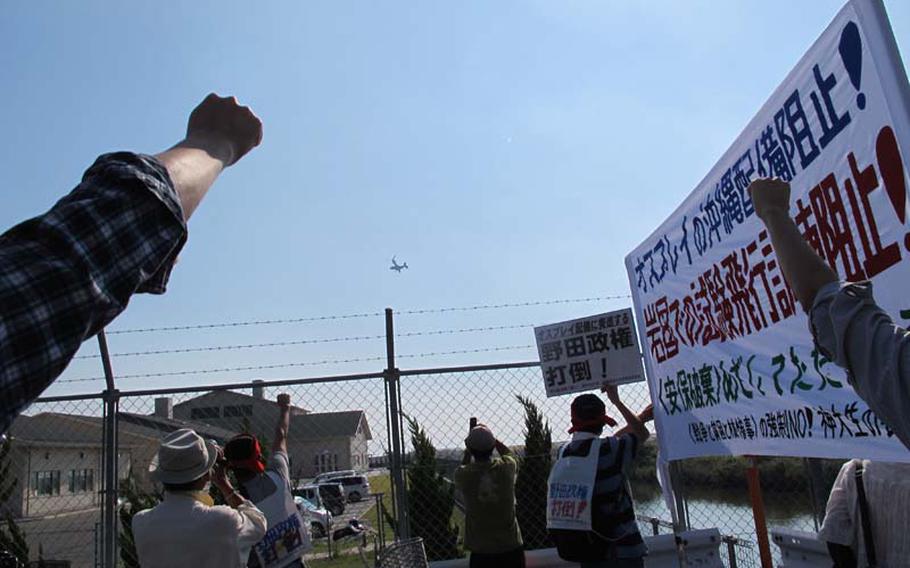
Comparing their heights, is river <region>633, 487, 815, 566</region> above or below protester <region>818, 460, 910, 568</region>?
below

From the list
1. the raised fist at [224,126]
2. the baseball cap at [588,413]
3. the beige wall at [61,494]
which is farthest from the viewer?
the beige wall at [61,494]

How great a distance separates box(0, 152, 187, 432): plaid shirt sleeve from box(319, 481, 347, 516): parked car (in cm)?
2228

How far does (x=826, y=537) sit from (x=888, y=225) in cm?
155

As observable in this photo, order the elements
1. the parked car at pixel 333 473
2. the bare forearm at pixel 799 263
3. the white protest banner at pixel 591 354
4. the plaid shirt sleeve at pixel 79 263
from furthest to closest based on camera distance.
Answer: the parked car at pixel 333 473, the white protest banner at pixel 591 354, the bare forearm at pixel 799 263, the plaid shirt sleeve at pixel 79 263

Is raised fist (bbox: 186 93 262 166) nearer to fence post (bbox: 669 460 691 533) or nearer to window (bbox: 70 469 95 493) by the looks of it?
fence post (bbox: 669 460 691 533)

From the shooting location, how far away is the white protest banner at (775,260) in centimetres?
239

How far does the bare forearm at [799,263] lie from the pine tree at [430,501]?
6573 millimetres

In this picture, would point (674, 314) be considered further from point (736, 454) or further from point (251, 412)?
point (251, 412)

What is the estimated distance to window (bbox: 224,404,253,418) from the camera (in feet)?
24.5

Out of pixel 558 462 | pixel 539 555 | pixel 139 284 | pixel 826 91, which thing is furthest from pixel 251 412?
pixel 139 284

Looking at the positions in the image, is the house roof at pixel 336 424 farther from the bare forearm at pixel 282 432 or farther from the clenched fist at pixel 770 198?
the clenched fist at pixel 770 198

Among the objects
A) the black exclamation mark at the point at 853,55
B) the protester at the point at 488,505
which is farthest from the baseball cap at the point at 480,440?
the black exclamation mark at the point at 853,55

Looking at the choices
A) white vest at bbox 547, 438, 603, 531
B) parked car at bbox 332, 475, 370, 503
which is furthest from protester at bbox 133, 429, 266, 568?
parked car at bbox 332, 475, 370, 503

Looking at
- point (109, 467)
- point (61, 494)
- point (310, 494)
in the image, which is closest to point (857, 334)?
point (109, 467)
